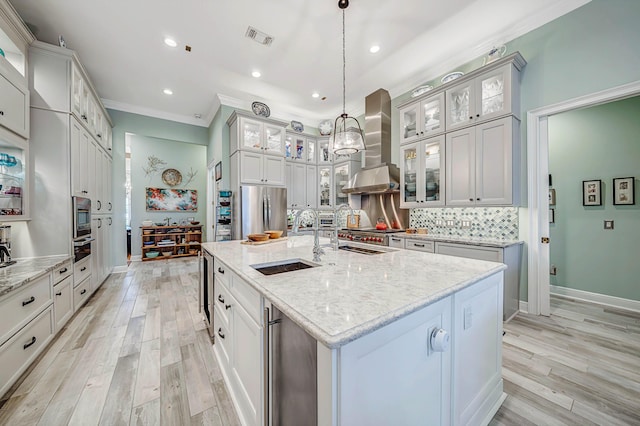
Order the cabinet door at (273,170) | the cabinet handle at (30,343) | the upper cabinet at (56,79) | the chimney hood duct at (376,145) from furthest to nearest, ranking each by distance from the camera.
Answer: the cabinet door at (273,170) < the chimney hood duct at (376,145) < the upper cabinet at (56,79) < the cabinet handle at (30,343)

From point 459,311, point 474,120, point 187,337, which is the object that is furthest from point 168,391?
point 474,120

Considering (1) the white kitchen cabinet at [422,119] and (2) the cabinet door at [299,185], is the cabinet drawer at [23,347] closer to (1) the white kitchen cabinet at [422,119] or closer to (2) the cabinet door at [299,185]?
(2) the cabinet door at [299,185]

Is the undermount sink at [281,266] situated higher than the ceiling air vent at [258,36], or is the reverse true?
the ceiling air vent at [258,36]

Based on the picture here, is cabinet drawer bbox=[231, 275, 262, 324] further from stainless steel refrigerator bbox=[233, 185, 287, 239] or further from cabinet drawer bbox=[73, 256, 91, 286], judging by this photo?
stainless steel refrigerator bbox=[233, 185, 287, 239]

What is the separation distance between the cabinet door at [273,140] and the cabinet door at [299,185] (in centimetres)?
63

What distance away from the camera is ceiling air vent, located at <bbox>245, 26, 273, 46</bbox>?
9.31 feet

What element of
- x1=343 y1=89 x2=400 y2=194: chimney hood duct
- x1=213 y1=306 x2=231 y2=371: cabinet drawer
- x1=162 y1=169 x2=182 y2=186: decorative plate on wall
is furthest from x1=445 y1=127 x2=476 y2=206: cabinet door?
x1=162 y1=169 x2=182 y2=186: decorative plate on wall

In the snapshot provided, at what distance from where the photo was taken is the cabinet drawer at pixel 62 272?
2.29 meters

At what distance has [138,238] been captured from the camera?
21.0 ft

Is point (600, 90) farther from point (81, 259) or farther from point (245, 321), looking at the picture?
point (81, 259)

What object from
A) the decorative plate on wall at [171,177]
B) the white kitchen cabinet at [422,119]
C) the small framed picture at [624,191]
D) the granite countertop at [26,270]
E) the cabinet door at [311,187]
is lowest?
A: the granite countertop at [26,270]

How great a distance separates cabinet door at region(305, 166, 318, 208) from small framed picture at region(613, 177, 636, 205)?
14.8 ft

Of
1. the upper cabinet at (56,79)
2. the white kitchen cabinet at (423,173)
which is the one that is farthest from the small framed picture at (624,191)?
the upper cabinet at (56,79)

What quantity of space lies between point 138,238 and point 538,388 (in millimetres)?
7975
